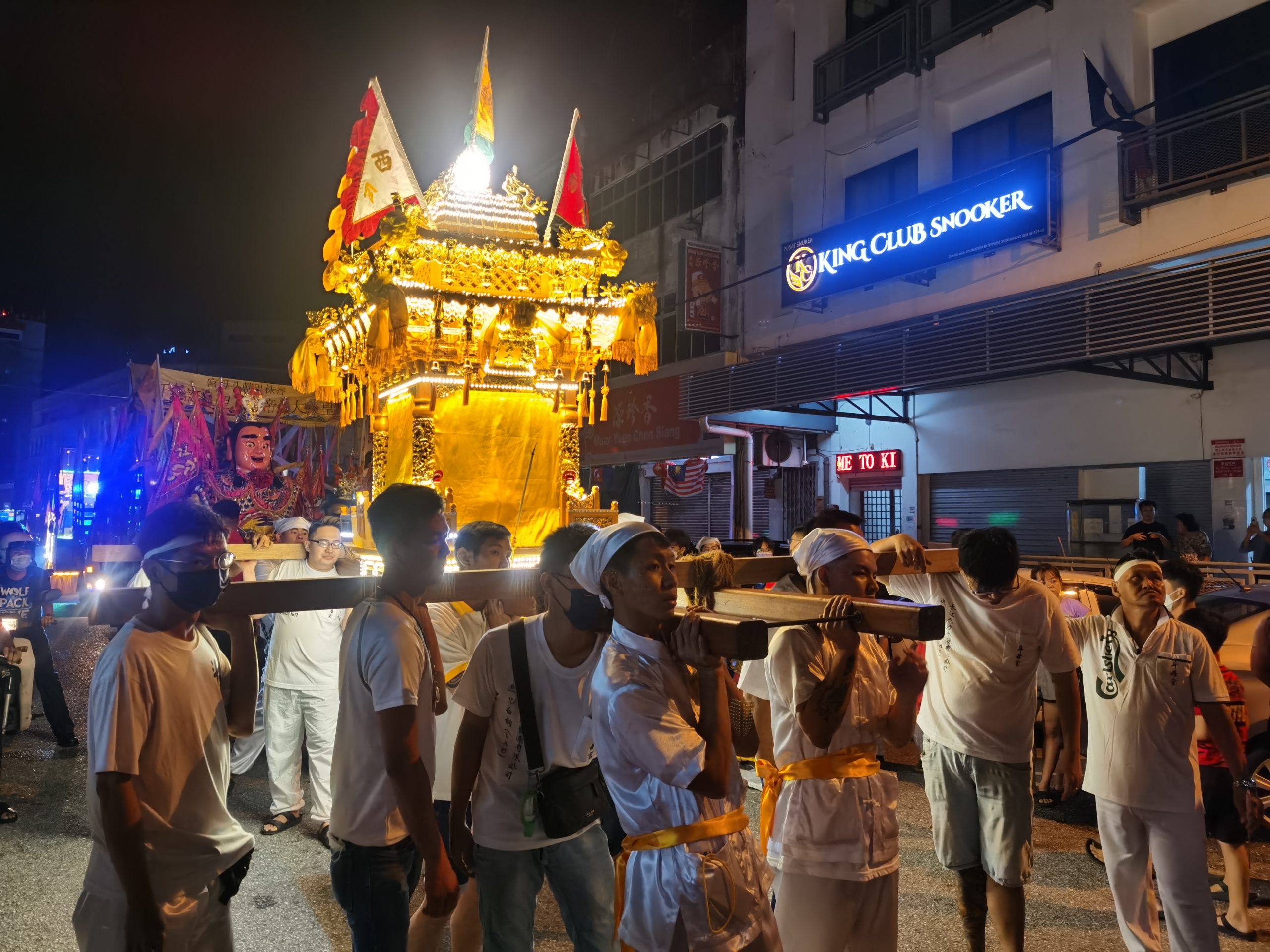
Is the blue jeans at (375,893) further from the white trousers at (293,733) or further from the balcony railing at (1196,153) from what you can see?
the balcony railing at (1196,153)

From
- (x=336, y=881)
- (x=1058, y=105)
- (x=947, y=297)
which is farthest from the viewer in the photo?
(x=947, y=297)

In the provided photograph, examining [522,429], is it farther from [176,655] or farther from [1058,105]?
[1058,105]

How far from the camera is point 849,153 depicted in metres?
15.5

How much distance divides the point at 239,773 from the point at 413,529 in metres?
4.92

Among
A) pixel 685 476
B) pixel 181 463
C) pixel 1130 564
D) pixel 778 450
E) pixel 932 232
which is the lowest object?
pixel 1130 564

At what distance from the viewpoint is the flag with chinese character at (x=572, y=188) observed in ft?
25.6

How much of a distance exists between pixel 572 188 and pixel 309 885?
6153 mm

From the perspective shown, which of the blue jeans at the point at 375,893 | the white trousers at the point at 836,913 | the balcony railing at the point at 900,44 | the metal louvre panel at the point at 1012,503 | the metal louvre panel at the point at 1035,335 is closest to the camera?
the blue jeans at the point at 375,893

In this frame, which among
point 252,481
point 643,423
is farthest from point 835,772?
point 643,423

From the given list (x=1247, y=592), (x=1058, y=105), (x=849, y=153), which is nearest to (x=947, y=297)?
(x=1058, y=105)

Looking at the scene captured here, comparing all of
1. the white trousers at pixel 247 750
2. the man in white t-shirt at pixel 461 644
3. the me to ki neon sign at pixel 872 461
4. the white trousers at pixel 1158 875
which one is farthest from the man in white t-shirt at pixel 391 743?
the me to ki neon sign at pixel 872 461

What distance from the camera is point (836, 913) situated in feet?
9.05

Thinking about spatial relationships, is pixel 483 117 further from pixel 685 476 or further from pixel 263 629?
pixel 685 476

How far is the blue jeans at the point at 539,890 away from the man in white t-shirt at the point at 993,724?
1719 mm
